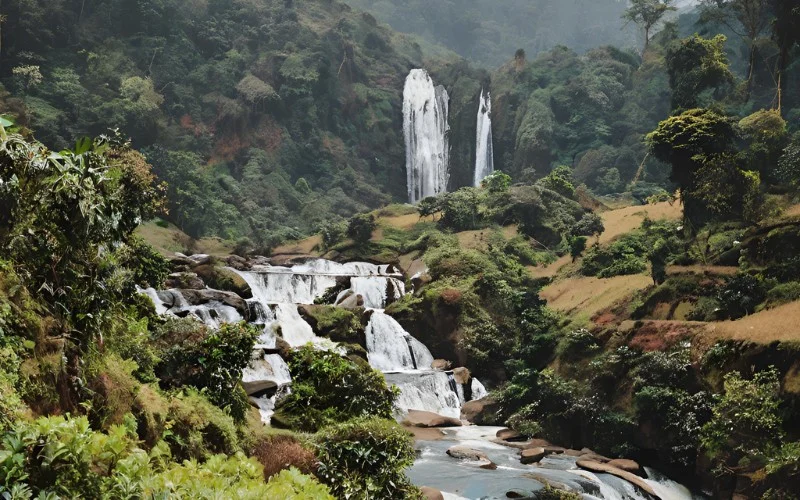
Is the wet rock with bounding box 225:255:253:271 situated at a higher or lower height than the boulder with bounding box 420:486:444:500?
higher

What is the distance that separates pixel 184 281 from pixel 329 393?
12.3 m

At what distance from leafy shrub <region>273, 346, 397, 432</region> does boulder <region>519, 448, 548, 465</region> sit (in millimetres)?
4656

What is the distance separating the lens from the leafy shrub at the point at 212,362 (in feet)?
36.9

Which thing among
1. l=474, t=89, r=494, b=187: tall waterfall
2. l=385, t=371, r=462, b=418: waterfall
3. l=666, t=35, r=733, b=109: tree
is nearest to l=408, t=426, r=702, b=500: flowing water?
l=385, t=371, r=462, b=418: waterfall

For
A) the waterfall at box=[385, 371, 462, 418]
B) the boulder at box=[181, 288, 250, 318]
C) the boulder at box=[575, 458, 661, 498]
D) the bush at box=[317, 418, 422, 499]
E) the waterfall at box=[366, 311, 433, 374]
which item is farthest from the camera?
the waterfall at box=[366, 311, 433, 374]

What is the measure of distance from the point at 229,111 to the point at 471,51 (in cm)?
5936

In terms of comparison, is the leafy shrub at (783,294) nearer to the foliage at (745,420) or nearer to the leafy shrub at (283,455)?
the foliage at (745,420)

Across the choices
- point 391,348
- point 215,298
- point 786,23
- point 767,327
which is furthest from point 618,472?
point 786,23

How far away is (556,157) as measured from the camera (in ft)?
177

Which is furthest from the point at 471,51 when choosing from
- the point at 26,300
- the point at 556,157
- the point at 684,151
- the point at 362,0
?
the point at 26,300

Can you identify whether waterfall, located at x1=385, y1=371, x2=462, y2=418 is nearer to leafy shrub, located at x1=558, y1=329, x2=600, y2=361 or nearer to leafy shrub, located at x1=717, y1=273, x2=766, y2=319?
leafy shrub, located at x1=558, y1=329, x2=600, y2=361

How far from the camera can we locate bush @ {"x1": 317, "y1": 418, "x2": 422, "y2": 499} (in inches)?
394

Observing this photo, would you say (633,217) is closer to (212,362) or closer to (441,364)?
(441,364)

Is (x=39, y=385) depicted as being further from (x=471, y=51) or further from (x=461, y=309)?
(x=471, y=51)
